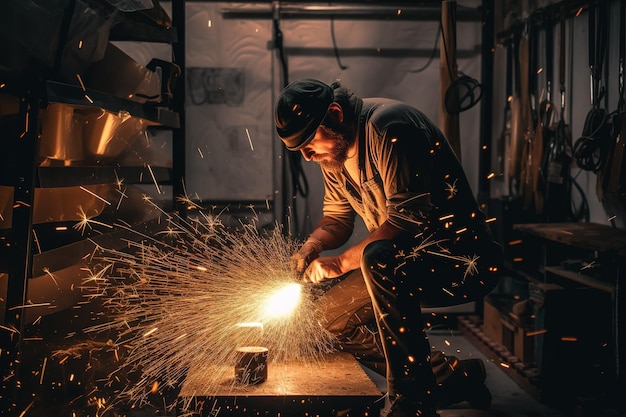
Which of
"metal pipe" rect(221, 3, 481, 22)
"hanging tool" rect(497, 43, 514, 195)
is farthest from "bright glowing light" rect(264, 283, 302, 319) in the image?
"metal pipe" rect(221, 3, 481, 22)

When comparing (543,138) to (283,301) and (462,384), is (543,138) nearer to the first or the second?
(462,384)

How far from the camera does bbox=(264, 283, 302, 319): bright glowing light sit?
11.2 ft

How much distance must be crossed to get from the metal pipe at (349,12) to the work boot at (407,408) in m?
3.72

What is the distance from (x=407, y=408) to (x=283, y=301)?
0.93m

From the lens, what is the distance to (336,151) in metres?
3.12

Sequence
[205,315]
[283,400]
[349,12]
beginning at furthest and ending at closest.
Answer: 1. [349,12]
2. [205,315]
3. [283,400]

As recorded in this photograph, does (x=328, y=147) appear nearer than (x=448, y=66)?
Yes

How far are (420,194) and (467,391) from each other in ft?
4.23

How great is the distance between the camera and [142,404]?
351 cm

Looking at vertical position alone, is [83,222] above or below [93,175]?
below

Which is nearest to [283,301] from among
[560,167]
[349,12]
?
[560,167]

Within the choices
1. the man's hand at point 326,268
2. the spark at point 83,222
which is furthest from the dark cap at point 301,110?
the spark at point 83,222

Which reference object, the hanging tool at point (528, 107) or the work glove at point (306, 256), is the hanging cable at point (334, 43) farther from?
the work glove at point (306, 256)

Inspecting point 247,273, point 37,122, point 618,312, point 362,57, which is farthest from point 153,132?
point 618,312
